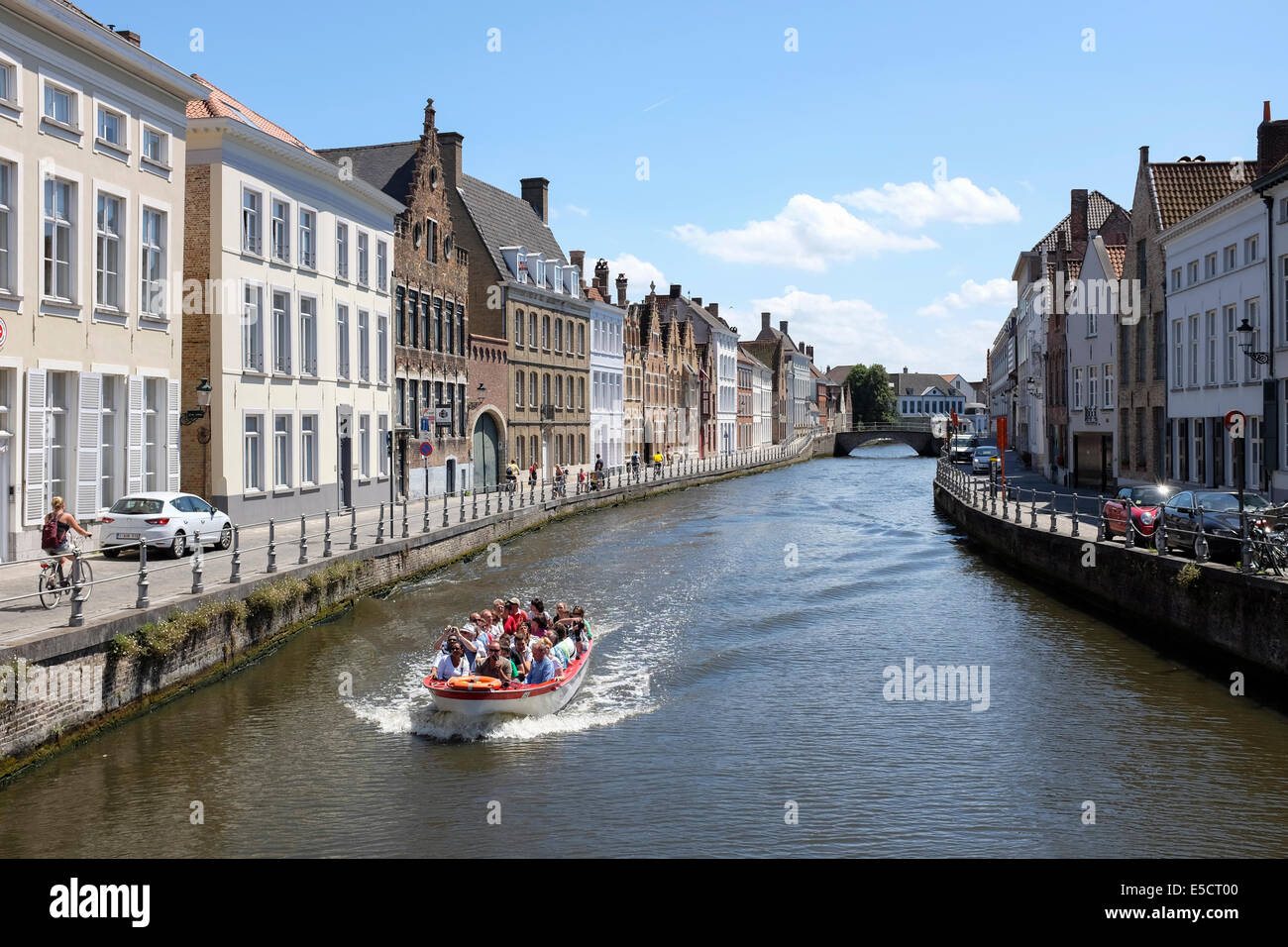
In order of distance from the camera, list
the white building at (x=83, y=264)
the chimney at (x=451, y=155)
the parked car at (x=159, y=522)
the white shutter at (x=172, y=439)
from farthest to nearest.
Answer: the chimney at (x=451, y=155), the white shutter at (x=172, y=439), the parked car at (x=159, y=522), the white building at (x=83, y=264)

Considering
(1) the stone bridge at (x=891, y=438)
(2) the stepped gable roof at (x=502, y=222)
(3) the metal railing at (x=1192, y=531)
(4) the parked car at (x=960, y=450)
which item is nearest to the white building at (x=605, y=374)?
(2) the stepped gable roof at (x=502, y=222)

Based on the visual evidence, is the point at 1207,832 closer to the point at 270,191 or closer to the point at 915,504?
the point at 270,191

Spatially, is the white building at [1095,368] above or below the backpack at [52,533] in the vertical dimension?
above

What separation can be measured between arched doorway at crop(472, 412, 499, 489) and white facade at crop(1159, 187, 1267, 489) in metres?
27.3

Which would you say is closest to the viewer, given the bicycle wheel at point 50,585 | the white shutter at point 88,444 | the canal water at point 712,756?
the canal water at point 712,756

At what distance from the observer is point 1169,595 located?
22.3 metres

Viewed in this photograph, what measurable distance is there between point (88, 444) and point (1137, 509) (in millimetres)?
21840

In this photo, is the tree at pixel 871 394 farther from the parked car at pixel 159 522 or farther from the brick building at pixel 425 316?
the parked car at pixel 159 522

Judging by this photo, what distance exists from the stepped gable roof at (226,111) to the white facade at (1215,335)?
2629 cm

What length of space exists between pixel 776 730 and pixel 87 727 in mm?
8838

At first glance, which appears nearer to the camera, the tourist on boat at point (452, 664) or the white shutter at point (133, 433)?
the tourist on boat at point (452, 664)

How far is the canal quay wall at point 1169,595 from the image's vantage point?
18.5 metres

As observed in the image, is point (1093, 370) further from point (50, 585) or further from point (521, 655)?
point (50, 585)
